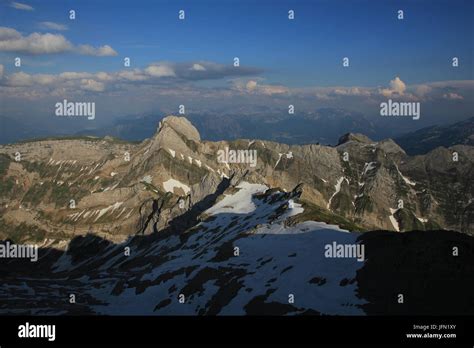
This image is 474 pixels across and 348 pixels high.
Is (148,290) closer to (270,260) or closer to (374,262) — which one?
(270,260)

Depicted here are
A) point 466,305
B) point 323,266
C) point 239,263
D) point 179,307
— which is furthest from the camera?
point 239,263

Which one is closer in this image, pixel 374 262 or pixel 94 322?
pixel 94 322

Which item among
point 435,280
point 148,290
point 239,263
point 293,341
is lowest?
point 148,290

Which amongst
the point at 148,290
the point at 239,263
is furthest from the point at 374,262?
the point at 148,290

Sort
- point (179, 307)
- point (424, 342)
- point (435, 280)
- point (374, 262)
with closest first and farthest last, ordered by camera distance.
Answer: point (424, 342) < point (435, 280) < point (374, 262) < point (179, 307)

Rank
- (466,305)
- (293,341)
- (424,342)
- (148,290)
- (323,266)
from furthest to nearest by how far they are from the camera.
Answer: (148,290)
(323,266)
(466,305)
(424,342)
(293,341)

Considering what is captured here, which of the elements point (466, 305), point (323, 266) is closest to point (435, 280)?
point (466, 305)

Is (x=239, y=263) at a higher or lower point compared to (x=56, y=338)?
lower

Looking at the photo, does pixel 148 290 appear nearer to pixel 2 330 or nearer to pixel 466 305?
pixel 466 305

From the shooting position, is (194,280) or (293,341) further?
(194,280)
